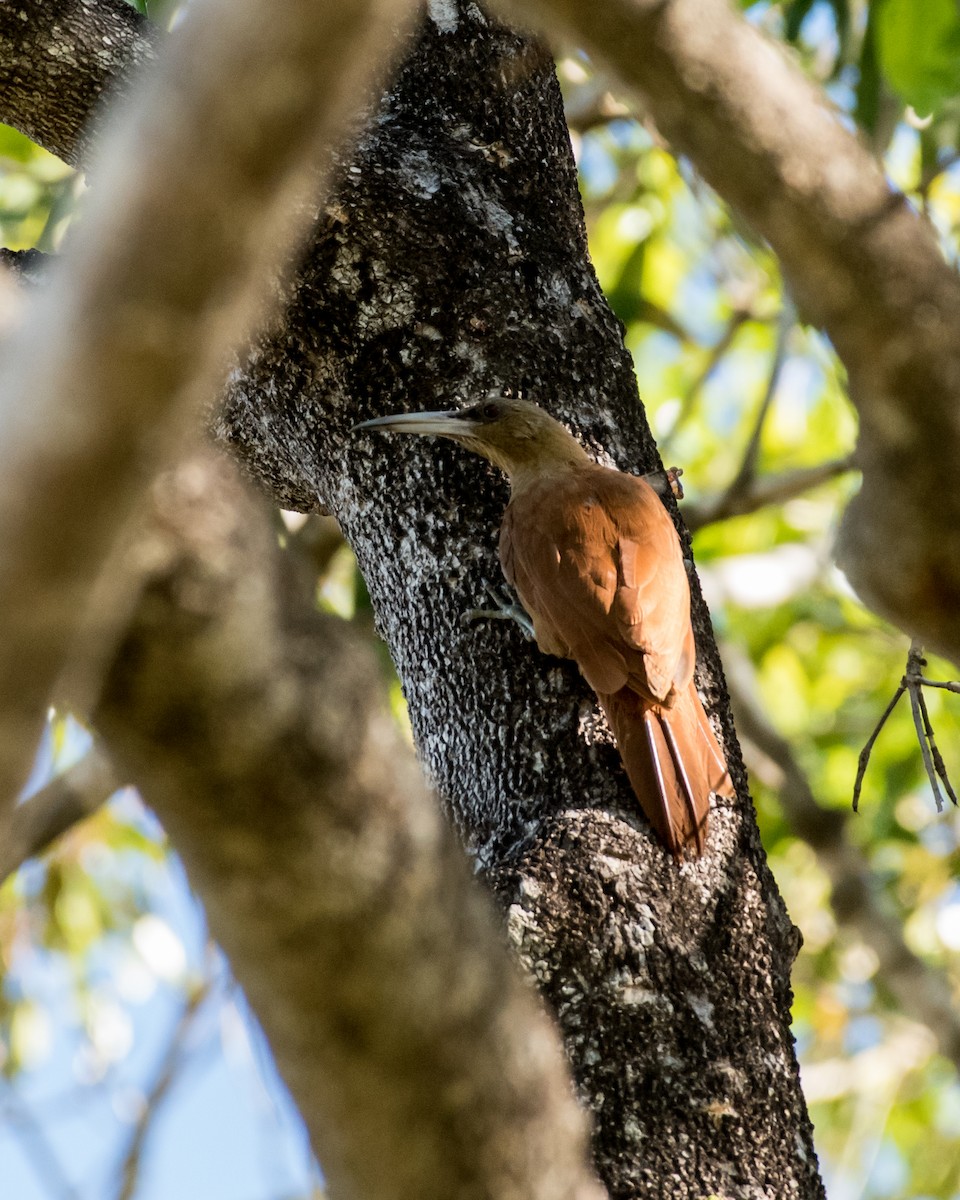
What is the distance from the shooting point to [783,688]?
21.7 feet

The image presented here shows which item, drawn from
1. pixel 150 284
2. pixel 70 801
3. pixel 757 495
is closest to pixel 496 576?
pixel 150 284

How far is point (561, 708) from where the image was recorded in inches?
100

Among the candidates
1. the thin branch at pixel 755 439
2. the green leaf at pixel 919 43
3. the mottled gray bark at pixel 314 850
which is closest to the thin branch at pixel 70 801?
the thin branch at pixel 755 439

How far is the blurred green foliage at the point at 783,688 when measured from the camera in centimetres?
555

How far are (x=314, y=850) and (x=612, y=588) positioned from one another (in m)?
2.08

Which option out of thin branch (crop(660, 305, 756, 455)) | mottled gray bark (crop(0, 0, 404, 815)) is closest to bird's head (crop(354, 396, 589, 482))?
mottled gray bark (crop(0, 0, 404, 815))

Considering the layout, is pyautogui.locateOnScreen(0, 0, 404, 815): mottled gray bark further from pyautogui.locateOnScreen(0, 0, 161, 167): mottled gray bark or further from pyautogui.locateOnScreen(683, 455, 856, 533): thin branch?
pyautogui.locateOnScreen(683, 455, 856, 533): thin branch

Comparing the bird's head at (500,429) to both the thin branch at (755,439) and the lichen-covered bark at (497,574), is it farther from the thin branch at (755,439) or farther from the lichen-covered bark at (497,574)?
the thin branch at (755,439)

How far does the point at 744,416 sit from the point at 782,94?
6.20 m

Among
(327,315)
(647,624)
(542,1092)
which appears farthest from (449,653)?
(542,1092)

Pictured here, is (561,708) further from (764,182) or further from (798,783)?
(798,783)

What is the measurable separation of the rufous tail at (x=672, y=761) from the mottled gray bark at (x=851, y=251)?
120 centimetres

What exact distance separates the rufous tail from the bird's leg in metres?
0.18

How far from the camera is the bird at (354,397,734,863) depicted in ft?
8.02
